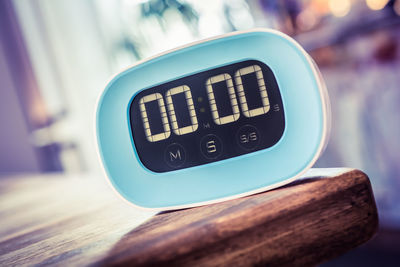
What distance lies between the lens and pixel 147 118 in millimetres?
428

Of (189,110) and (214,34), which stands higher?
(214,34)

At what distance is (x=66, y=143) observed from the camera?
10.3 ft

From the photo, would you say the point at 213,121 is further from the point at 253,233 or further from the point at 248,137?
the point at 253,233

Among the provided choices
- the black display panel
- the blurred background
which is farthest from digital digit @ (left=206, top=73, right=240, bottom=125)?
the blurred background

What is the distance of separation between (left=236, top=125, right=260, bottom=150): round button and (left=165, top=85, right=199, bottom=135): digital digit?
0.05 meters

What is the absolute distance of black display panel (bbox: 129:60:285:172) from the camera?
395 mm

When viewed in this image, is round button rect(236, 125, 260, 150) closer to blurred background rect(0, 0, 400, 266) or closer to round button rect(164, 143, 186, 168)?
round button rect(164, 143, 186, 168)

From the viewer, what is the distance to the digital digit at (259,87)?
0.39 m

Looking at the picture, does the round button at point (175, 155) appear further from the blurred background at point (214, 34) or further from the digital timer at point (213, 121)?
the blurred background at point (214, 34)

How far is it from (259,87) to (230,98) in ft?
0.11

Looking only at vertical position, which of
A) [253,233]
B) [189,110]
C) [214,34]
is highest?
[214,34]

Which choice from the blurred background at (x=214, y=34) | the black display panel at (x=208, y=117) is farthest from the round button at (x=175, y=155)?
the blurred background at (x=214, y=34)

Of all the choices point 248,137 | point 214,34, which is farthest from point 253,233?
point 214,34

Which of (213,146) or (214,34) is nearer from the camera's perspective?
(213,146)
